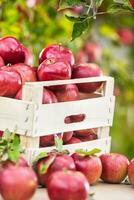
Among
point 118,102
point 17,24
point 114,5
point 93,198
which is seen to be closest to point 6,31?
point 17,24

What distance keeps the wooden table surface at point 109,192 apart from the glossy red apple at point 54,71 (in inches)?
12.0

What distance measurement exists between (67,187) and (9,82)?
0.41 meters

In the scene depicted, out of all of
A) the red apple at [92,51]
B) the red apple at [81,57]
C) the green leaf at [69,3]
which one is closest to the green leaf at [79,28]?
the green leaf at [69,3]

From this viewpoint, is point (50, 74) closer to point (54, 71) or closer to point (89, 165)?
point (54, 71)

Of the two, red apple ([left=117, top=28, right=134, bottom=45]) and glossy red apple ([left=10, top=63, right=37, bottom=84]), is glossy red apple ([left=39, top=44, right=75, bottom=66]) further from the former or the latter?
red apple ([left=117, top=28, right=134, bottom=45])

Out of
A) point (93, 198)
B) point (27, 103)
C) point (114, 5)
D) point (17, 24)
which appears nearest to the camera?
point (93, 198)

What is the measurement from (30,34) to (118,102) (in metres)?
1.52

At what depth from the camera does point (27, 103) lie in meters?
1.88

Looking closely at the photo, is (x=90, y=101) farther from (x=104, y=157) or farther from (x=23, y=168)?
(x=23, y=168)

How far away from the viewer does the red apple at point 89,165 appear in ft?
6.15

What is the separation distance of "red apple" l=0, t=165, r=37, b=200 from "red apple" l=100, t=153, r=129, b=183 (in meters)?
0.34

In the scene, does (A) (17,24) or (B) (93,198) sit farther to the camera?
(A) (17,24)

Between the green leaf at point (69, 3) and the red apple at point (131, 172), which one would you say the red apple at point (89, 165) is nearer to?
the red apple at point (131, 172)

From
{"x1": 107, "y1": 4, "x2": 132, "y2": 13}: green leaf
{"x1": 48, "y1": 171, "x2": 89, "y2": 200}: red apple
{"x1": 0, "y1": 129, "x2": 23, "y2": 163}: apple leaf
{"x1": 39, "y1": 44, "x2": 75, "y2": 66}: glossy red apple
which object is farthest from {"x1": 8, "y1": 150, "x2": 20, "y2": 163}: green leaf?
{"x1": 107, "y1": 4, "x2": 132, "y2": 13}: green leaf
